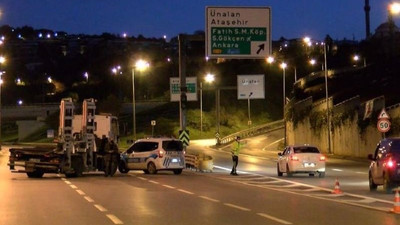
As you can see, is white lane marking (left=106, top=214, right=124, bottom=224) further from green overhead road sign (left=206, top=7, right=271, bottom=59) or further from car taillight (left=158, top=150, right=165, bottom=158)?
green overhead road sign (left=206, top=7, right=271, bottom=59)

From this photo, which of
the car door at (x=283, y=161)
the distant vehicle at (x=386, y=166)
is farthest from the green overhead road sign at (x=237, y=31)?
the distant vehicle at (x=386, y=166)

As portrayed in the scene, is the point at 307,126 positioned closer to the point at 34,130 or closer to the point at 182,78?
the point at 182,78

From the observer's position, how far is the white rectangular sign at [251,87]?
236 feet

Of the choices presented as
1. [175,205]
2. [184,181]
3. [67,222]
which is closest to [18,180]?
[184,181]

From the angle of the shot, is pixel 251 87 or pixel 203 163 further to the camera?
pixel 251 87

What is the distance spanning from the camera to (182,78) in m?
40.7

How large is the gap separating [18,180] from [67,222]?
14977 mm

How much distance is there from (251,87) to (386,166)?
4984cm

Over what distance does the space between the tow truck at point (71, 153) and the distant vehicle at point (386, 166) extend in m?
12.7

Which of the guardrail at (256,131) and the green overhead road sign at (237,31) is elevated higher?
the green overhead road sign at (237,31)

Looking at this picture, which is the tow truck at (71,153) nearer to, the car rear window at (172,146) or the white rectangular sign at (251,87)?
the car rear window at (172,146)

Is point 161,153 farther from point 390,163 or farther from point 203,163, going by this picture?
point 390,163

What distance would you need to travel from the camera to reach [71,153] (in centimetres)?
3114

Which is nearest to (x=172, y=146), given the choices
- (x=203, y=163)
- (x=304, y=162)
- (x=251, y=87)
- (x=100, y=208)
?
(x=203, y=163)
